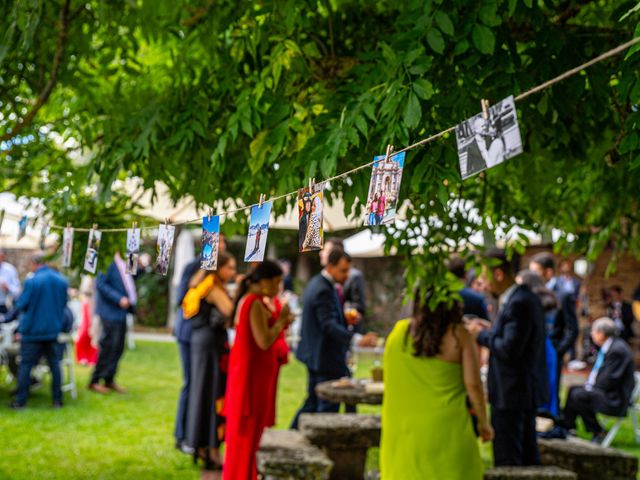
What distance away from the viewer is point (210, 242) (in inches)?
123

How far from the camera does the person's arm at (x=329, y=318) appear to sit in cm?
655

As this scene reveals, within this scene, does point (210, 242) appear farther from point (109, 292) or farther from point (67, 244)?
point (109, 292)

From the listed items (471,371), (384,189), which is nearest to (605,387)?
(471,371)

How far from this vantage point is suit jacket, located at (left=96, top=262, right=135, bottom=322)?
32.4ft

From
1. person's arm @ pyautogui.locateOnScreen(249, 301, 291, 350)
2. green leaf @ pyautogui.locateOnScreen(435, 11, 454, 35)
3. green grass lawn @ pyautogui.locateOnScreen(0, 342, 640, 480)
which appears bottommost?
green grass lawn @ pyautogui.locateOnScreen(0, 342, 640, 480)

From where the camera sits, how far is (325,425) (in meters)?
6.32

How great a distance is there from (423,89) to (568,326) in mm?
6984

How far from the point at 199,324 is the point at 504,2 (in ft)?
14.4

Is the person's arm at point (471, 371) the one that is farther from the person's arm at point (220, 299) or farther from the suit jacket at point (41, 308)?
the suit jacket at point (41, 308)

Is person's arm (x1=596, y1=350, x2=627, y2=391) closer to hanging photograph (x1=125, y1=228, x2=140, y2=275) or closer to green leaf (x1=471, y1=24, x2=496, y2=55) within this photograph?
hanging photograph (x1=125, y1=228, x2=140, y2=275)

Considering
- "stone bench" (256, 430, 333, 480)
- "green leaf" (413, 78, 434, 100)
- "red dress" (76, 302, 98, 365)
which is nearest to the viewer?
"green leaf" (413, 78, 434, 100)

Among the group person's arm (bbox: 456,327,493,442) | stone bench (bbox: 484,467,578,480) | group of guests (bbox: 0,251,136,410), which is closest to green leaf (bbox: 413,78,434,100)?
person's arm (bbox: 456,327,493,442)

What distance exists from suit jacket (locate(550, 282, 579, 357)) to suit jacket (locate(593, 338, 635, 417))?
1.46ft

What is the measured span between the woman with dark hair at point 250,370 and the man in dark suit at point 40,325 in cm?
440
